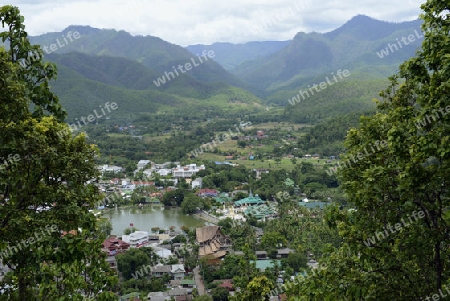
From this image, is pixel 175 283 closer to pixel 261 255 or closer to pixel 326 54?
pixel 261 255

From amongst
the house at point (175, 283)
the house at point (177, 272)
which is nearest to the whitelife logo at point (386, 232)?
the house at point (175, 283)

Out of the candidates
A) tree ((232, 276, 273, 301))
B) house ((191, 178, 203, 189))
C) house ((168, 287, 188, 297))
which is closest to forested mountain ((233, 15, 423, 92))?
house ((191, 178, 203, 189))

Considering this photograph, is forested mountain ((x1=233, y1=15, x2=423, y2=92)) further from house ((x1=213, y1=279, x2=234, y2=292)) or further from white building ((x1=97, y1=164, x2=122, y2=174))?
house ((x1=213, y1=279, x2=234, y2=292))

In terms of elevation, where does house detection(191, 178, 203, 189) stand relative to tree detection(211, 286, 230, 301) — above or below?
above

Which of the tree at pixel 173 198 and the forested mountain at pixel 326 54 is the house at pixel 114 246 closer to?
the tree at pixel 173 198

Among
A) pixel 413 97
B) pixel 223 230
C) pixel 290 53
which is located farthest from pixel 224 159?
pixel 290 53

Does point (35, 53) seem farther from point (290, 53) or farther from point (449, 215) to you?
point (290, 53)

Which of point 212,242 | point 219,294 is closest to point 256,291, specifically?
point 219,294
